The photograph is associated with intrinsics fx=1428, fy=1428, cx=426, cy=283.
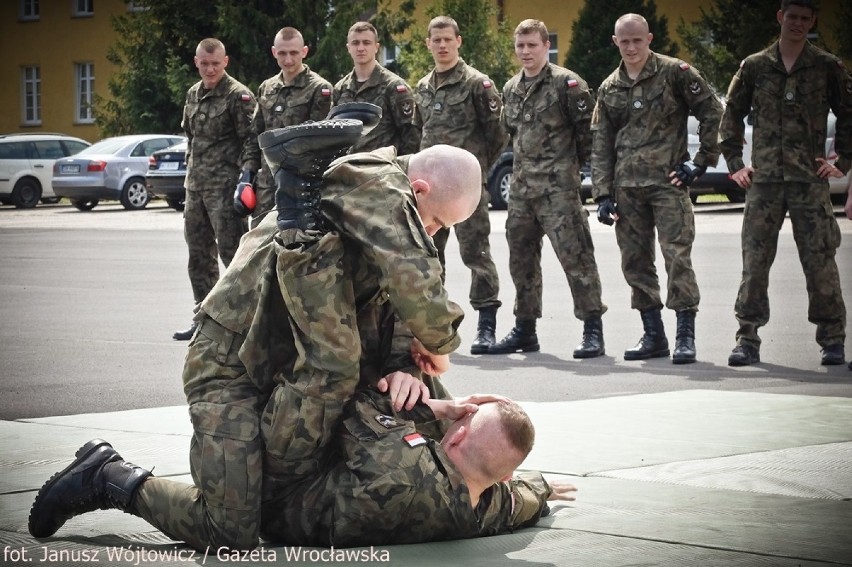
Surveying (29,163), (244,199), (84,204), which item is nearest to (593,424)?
(244,199)

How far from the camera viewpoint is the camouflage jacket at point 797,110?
8992 millimetres

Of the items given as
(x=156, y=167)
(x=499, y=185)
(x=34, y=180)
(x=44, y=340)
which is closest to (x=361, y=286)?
(x=44, y=340)

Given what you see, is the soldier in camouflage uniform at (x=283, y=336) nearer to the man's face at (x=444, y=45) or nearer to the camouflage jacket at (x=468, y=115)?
the camouflage jacket at (x=468, y=115)

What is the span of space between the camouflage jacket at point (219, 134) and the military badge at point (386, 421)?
23.1 ft

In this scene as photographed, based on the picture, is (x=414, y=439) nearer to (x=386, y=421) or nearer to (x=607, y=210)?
(x=386, y=421)

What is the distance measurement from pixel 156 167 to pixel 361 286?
2386 cm

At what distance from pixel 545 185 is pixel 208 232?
302 centimetres

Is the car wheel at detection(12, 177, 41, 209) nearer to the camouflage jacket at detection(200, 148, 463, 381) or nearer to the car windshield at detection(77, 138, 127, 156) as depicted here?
the car windshield at detection(77, 138, 127, 156)

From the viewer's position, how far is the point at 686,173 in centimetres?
935

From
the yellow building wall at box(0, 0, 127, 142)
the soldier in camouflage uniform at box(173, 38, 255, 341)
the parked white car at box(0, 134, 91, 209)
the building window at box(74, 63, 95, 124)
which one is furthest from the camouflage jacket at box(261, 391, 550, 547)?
the building window at box(74, 63, 95, 124)

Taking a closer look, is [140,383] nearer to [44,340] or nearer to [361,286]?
[44,340]

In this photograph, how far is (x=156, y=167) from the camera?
27781 mm

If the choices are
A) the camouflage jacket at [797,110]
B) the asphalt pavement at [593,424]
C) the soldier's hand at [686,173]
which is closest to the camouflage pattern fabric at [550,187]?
the asphalt pavement at [593,424]

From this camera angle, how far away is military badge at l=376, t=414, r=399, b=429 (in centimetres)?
458
